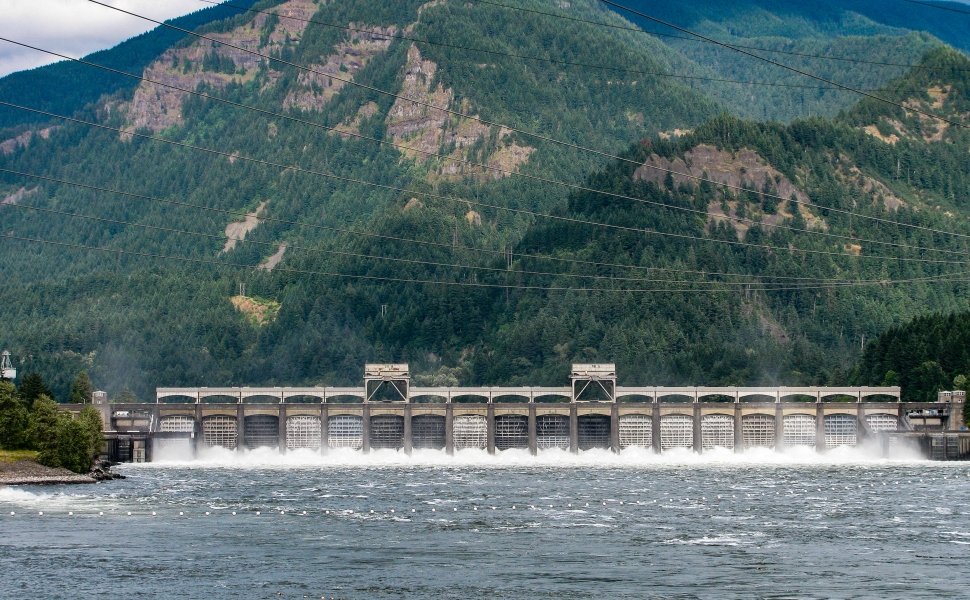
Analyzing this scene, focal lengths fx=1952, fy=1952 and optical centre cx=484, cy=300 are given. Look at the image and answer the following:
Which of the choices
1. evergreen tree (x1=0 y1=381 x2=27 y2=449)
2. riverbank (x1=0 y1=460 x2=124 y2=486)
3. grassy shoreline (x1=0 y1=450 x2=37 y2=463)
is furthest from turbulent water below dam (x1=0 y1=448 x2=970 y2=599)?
evergreen tree (x1=0 y1=381 x2=27 y2=449)

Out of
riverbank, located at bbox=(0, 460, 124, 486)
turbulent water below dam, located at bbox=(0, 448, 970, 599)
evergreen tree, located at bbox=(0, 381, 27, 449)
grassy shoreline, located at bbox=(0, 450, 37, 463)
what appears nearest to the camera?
turbulent water below dam, located at bbox=(0, 448, 970, 599)

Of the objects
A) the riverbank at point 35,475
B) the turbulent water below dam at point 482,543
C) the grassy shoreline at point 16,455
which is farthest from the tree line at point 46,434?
the turbulent water below dam at point 482,543

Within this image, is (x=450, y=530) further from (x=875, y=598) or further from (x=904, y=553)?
(x=875, y=598)

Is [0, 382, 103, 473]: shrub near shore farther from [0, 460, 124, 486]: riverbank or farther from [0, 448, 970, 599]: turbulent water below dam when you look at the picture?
[0, 448, 970, 599]: turbulent water below dam

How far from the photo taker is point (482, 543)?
413ft

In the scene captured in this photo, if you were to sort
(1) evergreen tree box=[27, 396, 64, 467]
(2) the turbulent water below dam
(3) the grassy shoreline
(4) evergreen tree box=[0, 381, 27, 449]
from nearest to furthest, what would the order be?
(2) the turbulent water below dam
(3) the grassy shoreline
(1) evergreen tree box=[27, 396, 64, 467]
(4) evergreen tree box=[0, 381, 27, 449]

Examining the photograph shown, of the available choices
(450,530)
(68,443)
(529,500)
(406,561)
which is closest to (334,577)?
(406,561)

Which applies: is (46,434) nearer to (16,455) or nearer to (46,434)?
(46,434)

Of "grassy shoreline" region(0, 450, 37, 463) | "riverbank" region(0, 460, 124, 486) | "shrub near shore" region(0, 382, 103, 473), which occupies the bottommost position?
"riverbank" region(0, 460, 124, 486)

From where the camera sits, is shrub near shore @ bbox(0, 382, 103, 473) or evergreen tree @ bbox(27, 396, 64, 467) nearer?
evergreen tree @ bbox(27, 396, 64, 467)

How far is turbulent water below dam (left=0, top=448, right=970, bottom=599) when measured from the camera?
104062mm

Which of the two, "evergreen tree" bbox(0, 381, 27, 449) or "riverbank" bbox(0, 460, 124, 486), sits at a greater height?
"evergreen tree" bbox(0, 381, 27, 449)

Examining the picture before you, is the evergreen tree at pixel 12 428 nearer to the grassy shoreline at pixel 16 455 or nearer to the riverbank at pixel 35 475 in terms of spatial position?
the grassy shoreline at pixel 16 455

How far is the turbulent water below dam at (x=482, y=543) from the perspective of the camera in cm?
10406
